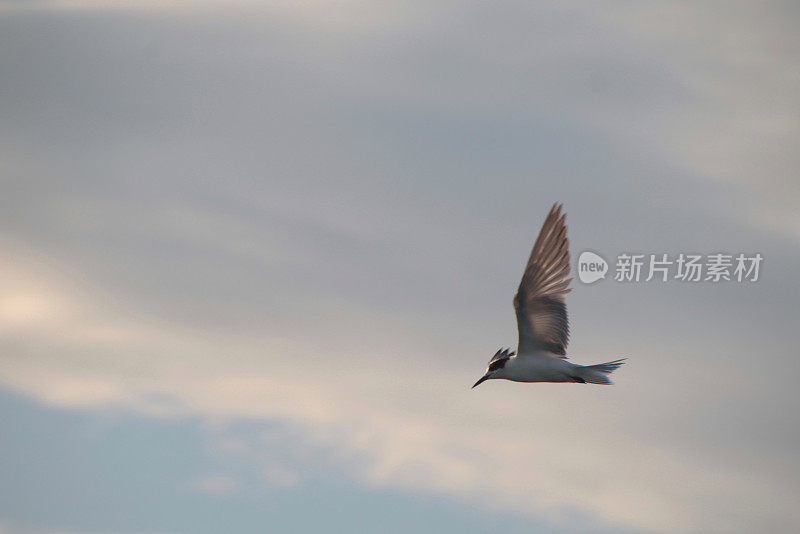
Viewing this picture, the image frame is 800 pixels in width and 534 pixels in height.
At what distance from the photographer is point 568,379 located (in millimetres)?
40625

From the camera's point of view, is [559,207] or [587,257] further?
[587,257]

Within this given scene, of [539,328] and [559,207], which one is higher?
[559,207]

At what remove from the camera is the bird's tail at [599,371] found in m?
A: 39.5

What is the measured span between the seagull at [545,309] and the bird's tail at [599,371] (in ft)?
2.30

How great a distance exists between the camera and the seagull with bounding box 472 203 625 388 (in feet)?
134

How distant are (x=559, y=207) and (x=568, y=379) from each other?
18.7 feet

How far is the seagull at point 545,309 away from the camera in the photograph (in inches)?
1607

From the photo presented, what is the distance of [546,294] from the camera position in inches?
1607

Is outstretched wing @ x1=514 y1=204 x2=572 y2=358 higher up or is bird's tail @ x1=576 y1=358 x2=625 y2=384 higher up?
outstretched wing @ x1=514 y1=204 x2=572 y2=358

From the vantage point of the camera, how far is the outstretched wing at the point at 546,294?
134ft

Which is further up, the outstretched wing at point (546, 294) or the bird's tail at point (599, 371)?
the outstretched wing at point (546, 294)

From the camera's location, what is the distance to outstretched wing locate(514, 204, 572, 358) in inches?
1608

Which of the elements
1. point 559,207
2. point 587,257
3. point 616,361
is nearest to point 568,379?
point 616,361

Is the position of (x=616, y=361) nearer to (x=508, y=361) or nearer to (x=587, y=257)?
(x=508, y=361)
